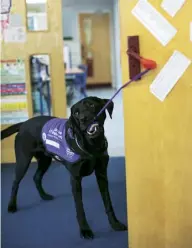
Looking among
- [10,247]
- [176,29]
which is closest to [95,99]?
[176,29]

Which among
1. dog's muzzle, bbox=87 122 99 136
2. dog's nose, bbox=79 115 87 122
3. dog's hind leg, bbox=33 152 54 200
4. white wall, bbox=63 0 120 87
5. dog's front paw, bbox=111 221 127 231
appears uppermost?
white wall, bbox=63 0 120 87

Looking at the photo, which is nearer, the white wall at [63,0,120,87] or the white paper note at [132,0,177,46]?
the white paper note at [132,0,177,46]

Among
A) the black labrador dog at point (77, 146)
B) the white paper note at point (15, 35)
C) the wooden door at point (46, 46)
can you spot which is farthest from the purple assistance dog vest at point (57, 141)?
the white paper note at point (15, 35)

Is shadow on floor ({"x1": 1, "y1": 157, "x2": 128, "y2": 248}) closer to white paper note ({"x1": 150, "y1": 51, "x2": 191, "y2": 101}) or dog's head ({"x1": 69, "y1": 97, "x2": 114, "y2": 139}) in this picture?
dog's head ({"x1": 69, "y1": 97, "x2": 114, "y2": 139})

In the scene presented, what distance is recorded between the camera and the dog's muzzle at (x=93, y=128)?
200 centimetres

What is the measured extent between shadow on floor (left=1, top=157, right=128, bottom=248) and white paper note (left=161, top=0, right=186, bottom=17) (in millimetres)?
1213

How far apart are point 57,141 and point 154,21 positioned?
94 centimetres

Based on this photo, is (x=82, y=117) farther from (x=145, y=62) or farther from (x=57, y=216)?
(x=57, y=216)

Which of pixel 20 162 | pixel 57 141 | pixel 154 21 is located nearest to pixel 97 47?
pixel 20 162

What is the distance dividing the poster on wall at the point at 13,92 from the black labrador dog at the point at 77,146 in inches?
36.3

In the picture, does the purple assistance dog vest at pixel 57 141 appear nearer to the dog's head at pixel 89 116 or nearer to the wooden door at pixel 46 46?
the dog's head at pixel 89 116

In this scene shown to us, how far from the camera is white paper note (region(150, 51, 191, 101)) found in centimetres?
159

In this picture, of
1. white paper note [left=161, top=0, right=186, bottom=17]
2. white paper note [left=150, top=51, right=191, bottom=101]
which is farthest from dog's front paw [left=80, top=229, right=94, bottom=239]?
white paper note [left=161, top=0, right=186, bottom=17]

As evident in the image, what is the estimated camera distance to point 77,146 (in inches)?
83.2
